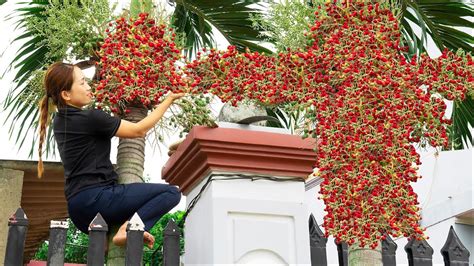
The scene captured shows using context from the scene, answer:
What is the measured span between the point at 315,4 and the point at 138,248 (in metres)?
2.31

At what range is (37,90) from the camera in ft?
18.4

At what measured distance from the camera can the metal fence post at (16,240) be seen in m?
3.01

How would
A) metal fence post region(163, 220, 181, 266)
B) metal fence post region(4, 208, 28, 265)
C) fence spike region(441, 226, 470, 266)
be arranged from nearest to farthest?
1. metal fence post region(4, 208, 28, 265)
2. metal fence post region(163, 220, 181, 266)
3. fence spike region(441, 226, 470, 266)

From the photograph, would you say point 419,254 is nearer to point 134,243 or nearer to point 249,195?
point 249,195

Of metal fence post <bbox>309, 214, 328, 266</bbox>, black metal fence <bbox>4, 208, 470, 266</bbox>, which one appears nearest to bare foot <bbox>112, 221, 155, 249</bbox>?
black metal fence <bbox>4, 208, 470, 266</bbox>

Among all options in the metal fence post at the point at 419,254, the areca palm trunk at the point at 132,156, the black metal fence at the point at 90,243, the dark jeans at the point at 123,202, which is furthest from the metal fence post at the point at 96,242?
the metal fence post at the point at 419,254

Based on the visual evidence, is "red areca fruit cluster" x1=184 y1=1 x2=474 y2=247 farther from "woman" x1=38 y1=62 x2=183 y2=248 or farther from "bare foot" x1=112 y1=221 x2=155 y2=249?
"bare foot" x1=112 y1=221 x2=155 y2=249

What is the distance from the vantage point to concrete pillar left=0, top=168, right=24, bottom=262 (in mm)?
6738

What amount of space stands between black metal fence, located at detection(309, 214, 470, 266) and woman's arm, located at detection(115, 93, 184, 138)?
919 millimetres

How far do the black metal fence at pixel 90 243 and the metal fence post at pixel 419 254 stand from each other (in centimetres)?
117

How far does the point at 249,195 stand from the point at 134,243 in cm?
57

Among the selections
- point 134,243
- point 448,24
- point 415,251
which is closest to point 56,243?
point 134,243

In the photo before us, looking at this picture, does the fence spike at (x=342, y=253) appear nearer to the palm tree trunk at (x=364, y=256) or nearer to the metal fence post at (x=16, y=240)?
the palm tree trunk at (x=364, y=256)

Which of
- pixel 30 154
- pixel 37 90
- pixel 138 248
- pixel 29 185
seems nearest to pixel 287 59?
pixel 138 248
